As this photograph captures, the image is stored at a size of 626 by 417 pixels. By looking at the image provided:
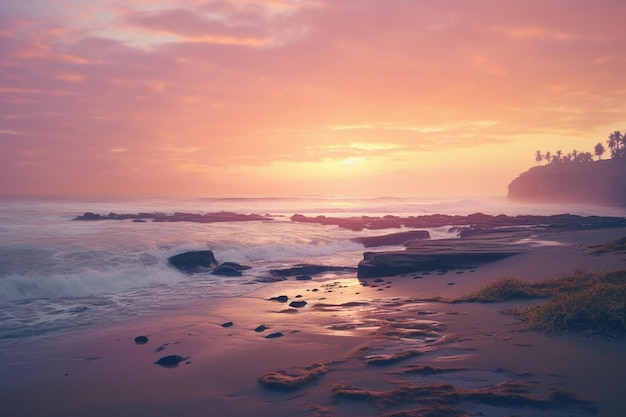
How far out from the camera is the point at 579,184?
382 feet

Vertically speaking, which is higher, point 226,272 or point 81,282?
point 81,282

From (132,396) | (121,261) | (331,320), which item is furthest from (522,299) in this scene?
(121,261)

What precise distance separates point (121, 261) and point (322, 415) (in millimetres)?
18156

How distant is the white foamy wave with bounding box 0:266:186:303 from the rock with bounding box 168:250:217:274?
1.55 meters

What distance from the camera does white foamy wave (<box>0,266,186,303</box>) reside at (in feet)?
52.4

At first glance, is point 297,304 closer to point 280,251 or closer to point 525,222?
point 280,251

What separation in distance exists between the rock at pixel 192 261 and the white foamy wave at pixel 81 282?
1.55m

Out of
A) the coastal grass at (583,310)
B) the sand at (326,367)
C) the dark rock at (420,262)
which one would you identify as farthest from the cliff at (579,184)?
the sand at (326,367)

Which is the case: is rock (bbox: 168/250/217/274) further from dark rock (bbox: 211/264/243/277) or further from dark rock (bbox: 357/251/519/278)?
dark rock (bbox: 357/251/519/278)

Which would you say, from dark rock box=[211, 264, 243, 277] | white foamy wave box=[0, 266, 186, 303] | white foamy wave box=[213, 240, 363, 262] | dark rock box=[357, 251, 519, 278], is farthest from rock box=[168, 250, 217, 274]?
dark rock box=[357, 251, 519, 278]

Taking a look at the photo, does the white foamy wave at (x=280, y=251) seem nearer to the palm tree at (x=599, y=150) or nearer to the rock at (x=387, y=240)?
the rock at (x=387, y=240)

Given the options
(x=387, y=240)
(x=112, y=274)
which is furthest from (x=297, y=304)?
(x=387, y=240)

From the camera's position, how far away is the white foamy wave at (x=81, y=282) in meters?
16.0

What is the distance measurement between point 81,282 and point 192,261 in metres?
5.72
